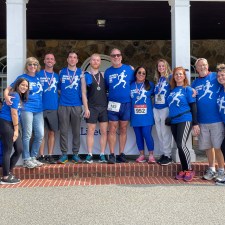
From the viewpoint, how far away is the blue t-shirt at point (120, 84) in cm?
573

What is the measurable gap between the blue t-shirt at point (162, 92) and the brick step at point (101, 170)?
970mm

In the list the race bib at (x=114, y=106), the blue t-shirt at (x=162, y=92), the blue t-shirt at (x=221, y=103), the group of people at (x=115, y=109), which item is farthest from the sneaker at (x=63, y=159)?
the blue t-shirt at (x=221, y=103)

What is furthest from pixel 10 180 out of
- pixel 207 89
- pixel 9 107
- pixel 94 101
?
pixel 207 89

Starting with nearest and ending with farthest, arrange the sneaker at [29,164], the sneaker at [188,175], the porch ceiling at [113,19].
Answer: the sneaker at [188,175] < the sneaker at [29,164] < the porch ceiling at [113,19]

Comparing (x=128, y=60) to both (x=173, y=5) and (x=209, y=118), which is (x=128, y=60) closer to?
(x=173, y=5)

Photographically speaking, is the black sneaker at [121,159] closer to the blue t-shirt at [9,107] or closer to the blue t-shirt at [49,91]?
the blue t-shirt at [49,91]

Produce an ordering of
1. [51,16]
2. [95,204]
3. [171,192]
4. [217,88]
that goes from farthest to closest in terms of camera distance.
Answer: [51,16] < [217,88] < [171,192] < [95,204]

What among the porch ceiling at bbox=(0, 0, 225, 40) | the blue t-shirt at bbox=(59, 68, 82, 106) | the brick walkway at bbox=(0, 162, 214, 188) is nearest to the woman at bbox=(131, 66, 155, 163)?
the brick walkway at bbox=(0, 162, 214, 188)

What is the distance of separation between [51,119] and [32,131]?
0.35 metres

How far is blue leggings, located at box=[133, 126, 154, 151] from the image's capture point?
5.79 metres

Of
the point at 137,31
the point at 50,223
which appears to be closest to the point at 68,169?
the point at 50,223

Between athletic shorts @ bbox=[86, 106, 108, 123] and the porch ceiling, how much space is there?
246cm

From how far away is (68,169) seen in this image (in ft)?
18.2

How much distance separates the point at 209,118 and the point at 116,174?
5.48 ft
